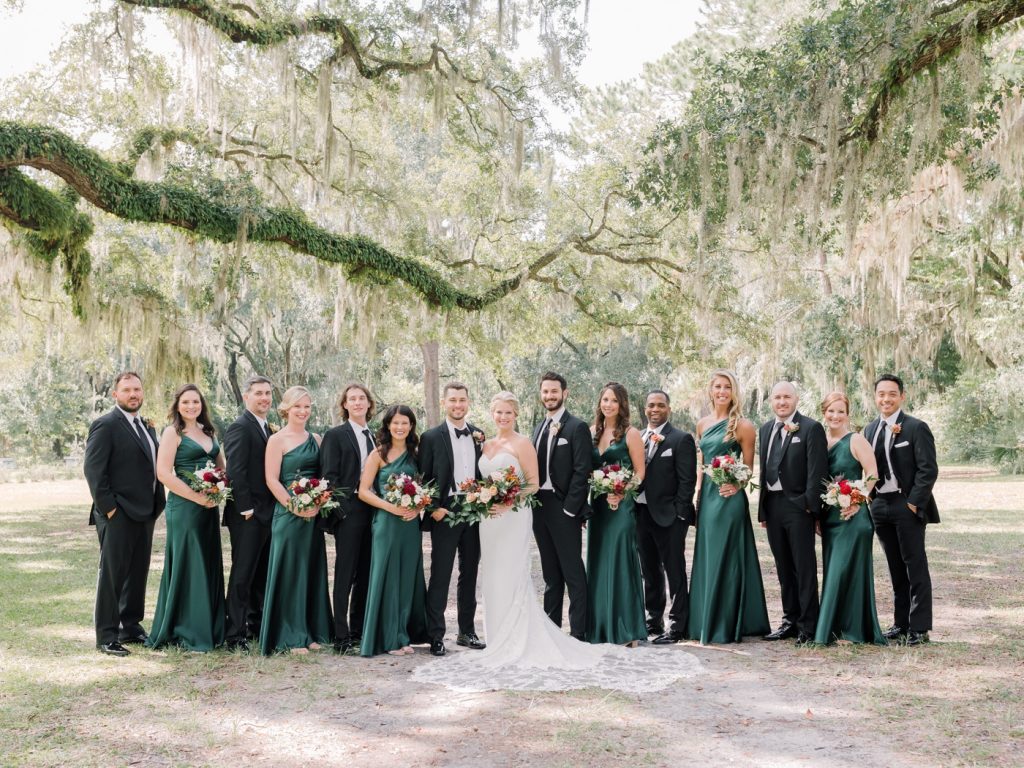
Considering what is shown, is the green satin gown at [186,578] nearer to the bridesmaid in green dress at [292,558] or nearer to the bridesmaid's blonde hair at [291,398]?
the bridesmaid in green dress at [292,558]

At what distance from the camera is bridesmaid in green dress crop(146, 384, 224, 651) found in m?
6.18

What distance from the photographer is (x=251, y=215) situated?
9.62m

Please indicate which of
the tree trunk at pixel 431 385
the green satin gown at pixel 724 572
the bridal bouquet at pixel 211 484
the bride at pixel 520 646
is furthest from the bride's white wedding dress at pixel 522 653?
the tree trunk at pixel 431 385

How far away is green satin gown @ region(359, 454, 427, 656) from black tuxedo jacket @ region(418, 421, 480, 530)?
10 centimetres

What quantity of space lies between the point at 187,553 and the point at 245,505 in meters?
0.55

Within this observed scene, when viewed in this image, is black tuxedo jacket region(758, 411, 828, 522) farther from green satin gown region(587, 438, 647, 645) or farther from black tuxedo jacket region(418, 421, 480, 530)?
black tuxedo jacket region(418, 421, 480, 530)

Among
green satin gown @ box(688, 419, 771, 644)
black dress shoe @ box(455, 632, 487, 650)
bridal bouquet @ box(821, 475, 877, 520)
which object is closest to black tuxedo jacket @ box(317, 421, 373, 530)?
black dress shoe @ box(455, 632, 487, 650)

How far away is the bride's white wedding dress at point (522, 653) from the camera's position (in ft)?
17.6

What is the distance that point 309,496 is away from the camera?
19.6ft

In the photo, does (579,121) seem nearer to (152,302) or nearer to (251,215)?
(152,302)

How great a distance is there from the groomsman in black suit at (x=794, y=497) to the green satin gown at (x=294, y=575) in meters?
3.23

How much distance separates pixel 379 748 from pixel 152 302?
32.8 feet

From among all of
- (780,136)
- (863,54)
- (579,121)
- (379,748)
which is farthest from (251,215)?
(579,121)

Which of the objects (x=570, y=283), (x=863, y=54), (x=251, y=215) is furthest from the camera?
(x=570, y=283)
